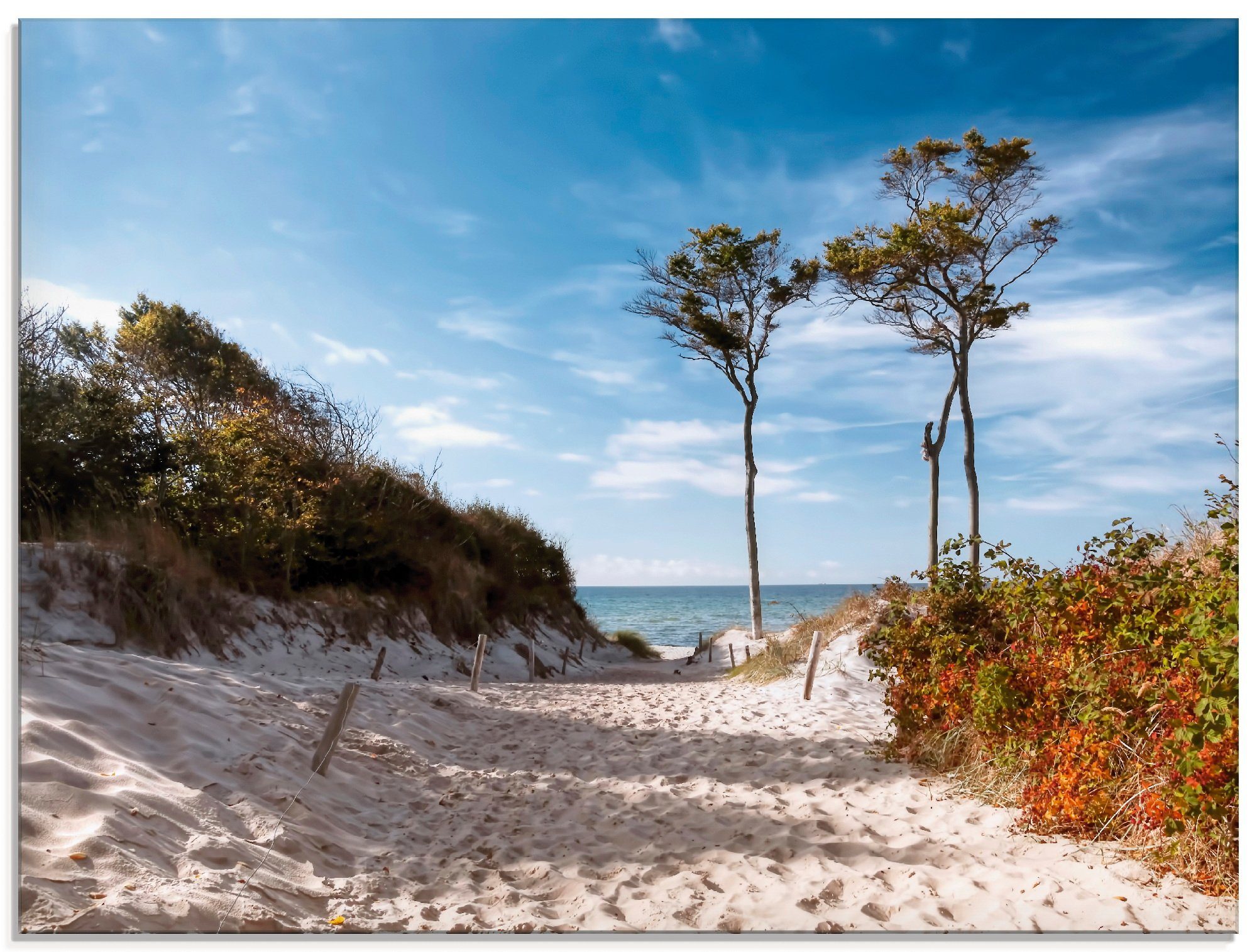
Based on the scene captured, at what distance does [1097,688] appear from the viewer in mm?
4559

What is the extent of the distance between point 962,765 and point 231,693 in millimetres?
6270

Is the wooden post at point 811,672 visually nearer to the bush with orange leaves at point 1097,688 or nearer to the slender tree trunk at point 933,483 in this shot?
the bush with orange leaves at point 1097,688

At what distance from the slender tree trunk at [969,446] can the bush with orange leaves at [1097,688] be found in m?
9.75

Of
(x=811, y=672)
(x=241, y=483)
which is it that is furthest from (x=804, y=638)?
(x=241, y=483)

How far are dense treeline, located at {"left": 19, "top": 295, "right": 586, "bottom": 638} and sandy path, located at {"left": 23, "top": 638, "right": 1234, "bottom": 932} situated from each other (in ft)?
9.99

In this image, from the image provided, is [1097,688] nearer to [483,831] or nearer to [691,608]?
[483,831]

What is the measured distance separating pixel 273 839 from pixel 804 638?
1103 cm

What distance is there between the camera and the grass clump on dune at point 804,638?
12.8 meters

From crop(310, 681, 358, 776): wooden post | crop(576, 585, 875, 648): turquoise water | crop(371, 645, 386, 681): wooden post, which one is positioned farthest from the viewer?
crop(576, 585, 875, 648): turquoise water

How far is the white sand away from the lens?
3422 millimetres

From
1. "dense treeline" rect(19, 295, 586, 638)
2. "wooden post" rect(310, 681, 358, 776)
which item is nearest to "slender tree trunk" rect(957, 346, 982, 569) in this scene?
"dense treeline" rect(19, 295, 586, 638)

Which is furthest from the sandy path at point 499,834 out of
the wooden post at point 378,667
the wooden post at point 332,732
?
the wooden post at point 378,667

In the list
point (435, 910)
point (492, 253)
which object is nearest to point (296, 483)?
point (492, 253)

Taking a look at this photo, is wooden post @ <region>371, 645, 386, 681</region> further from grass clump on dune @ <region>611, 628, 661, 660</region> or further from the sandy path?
grass clump on dune @ <region>611, 628, 661, 660</region>
